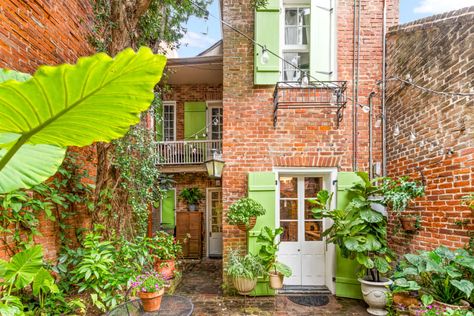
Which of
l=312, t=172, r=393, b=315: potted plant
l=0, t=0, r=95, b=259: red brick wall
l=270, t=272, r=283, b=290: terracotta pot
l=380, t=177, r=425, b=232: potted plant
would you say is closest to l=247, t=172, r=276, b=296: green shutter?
l=270, t=272, r=283, b=290: terracotta pot

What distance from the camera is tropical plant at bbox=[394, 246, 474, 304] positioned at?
238cm

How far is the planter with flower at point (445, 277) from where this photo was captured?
2379 millimetres

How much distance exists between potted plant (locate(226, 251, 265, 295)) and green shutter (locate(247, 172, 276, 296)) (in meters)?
0.24

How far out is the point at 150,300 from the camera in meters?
2.35

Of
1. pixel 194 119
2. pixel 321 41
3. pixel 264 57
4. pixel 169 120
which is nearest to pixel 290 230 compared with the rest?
pixel 264 57

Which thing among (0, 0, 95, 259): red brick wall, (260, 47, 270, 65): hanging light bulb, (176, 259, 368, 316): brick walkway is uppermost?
(260, 47, 270, 65): hanging light bulb

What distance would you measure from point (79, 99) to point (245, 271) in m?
3.53

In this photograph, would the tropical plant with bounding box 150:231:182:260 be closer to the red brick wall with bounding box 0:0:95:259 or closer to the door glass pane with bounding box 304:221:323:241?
the red brick wall with bounding box 0:0:95:259

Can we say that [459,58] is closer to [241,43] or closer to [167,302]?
[241,43]

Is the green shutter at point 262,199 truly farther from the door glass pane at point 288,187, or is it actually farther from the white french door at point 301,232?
the door glass pane at point 288,187

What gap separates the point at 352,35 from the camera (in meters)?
4.15

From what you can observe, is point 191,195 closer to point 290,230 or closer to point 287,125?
point 290,230

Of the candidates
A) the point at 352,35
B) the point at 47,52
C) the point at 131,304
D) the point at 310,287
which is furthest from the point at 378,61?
the point at 131,304

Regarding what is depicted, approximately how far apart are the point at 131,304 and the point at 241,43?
3912 mm
